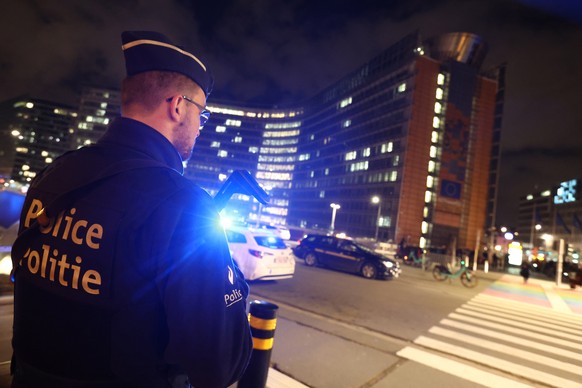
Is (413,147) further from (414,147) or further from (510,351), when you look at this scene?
(510,351)

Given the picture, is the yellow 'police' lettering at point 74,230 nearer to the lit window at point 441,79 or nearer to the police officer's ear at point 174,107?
the police officer's ear at point 174,107

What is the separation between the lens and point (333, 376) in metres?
4.07

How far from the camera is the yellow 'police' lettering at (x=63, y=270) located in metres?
1.02

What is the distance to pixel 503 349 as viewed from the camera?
5.89 meters

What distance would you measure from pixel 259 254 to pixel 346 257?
6.26m

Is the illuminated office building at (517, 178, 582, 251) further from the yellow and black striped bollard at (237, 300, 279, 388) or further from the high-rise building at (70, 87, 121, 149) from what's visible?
the high-rise building at (70, 87, 121, 149)

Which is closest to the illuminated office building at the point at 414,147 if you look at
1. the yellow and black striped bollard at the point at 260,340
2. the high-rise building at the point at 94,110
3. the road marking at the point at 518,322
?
the road marking at the point at 518,322

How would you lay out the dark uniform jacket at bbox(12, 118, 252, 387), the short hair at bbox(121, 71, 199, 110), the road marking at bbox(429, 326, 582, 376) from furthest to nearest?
1. the road marking at bbox(429, 326, 582, 376)
2. the short hair at bbox(121, 71, 199, 110)
3. the dark uniform jacket at bbox(12, 118, 252, 387)

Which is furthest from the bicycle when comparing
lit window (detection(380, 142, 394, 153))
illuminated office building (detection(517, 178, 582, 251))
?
lit window (detection(380, 142, 394, 153))

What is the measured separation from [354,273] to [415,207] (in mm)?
51424

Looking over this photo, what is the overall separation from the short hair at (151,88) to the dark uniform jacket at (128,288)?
33 centimetres

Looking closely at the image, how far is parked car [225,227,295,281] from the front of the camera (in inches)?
372

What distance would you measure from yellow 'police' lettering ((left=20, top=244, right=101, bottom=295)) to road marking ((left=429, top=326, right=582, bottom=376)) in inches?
270

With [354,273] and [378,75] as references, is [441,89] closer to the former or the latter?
[378,75]
